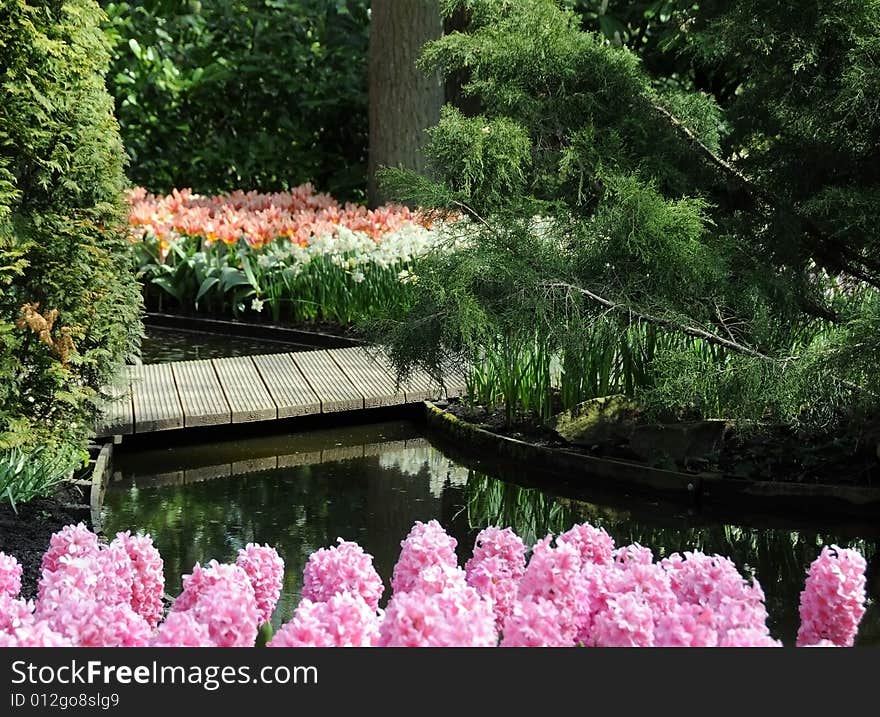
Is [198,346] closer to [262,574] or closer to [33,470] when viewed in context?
[33,470]

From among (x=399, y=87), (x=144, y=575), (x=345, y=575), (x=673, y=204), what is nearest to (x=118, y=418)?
(x=673, y=204)

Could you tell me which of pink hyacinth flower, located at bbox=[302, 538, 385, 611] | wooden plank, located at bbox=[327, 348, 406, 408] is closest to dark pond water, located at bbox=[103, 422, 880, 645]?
wooden plank, located at bbox=[327, 348, 406, 408]

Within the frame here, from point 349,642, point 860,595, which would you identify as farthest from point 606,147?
point 349,642

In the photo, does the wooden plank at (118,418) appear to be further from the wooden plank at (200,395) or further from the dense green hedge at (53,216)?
the dense green hedge at (53,216)

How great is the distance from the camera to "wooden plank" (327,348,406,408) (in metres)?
6.86

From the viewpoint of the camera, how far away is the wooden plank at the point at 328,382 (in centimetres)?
674

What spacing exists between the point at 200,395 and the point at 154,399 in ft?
0.80

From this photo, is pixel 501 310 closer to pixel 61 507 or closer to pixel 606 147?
pixel 606 147

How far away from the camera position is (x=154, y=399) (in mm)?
6680

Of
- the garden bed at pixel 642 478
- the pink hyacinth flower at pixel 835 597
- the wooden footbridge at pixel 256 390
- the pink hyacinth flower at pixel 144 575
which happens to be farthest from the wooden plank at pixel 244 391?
the pink hyacinth flower at pixel 835 597

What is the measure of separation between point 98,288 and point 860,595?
361 cm

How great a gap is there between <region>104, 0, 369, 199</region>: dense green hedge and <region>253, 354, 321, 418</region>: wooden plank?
7.41m
